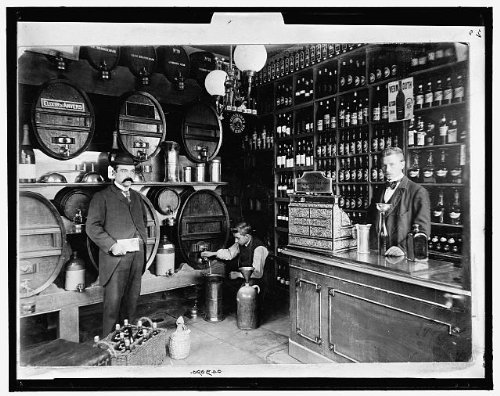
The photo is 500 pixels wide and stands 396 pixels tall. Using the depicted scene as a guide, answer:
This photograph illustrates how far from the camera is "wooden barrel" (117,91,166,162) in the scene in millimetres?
3344

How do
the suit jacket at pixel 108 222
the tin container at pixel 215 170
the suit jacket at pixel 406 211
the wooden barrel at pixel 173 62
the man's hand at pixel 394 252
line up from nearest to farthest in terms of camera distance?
the man's hand at pixel 394 252
the suit jacket at pixel 406 211
the suit jacket at pixel 108 222
the wooden barrel at pixel 173 62
the tin container at pixel 215 170

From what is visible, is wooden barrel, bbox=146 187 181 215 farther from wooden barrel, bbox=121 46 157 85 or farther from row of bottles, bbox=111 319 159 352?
row of bottles, bbox=111 319 159 352

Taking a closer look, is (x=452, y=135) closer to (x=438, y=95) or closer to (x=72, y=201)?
(x=438, y=95)

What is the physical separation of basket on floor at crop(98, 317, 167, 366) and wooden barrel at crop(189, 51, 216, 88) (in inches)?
111

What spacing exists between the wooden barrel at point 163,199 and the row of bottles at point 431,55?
260cm

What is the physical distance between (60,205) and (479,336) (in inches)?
125

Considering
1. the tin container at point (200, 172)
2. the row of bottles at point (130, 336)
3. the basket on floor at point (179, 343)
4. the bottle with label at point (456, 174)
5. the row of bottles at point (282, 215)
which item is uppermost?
the tin container at point (200, 172)

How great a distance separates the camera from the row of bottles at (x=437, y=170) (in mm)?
3064

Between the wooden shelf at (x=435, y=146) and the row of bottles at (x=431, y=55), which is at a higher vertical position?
the row of bottles at (x=431, y=55)

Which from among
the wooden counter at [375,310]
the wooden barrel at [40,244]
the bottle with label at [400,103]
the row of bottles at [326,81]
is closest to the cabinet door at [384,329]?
the wooden counter at [375,310]

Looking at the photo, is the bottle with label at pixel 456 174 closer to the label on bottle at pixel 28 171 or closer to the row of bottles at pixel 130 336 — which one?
the row of bottles at pixel 130 336

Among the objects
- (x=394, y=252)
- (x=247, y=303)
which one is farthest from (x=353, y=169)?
(x=247, y=303)

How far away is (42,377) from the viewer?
2.13m

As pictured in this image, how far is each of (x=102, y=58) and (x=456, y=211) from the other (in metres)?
3.34
